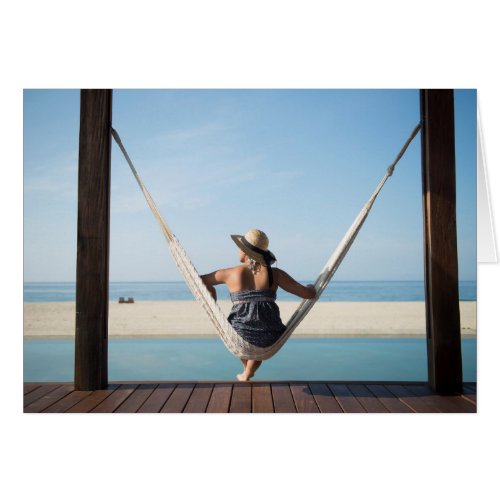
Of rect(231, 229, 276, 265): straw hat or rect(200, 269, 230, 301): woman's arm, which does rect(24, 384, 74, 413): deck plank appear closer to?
rect(200, 269, 230, 301): woman's arm

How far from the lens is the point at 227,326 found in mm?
2119

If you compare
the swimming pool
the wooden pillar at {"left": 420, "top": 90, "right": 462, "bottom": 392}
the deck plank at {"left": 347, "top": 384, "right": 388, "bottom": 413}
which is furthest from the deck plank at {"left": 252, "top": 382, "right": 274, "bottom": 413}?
the swimming pool

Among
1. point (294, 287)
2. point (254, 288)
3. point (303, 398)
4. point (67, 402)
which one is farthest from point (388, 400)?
point (67, 402)

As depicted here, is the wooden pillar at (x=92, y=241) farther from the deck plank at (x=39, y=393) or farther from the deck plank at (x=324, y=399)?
the deck plank at (x=324, y=399)

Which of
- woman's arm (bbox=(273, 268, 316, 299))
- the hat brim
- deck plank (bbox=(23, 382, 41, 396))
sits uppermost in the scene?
the hat brim

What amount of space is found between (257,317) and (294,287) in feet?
0.77

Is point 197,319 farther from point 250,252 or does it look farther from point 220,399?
point 220,399

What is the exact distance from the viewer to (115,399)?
7.02 feet

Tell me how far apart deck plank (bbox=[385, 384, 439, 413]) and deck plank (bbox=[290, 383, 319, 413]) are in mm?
405

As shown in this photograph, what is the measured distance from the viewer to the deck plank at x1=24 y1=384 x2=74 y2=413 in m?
2.06

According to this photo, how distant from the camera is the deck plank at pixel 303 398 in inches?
80.3
